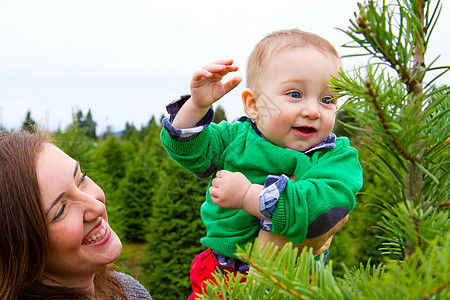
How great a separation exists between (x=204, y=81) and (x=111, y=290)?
4.13 ft

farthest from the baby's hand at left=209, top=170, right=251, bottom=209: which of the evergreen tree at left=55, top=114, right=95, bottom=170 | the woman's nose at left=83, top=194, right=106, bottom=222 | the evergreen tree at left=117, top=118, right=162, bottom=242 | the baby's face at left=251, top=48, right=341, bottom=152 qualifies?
the evergreen tree at left=117, top=118, right=162, bottom=242

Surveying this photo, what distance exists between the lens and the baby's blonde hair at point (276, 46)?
1.41 m

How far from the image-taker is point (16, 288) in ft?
4.57

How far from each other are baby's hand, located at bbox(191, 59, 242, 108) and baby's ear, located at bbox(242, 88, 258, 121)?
9 cm

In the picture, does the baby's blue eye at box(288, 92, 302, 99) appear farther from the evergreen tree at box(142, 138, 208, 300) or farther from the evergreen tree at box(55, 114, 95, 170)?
the evergreen tree at box(142, 138, 208, 300)

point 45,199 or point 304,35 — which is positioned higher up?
point 304,35

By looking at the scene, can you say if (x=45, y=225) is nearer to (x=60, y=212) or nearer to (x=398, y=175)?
(x=60, y=212)

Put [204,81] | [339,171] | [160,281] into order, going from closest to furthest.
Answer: [339,171] → [204,81] → [160,281]

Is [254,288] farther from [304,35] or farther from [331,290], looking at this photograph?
[304,35]

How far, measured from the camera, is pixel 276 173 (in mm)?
1452

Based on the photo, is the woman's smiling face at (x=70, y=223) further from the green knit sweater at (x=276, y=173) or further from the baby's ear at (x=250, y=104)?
the baby's ear at (x=250, y=104)

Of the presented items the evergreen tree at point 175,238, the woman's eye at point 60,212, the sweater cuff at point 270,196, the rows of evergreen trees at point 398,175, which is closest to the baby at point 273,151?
the sweater cuff at point 270,196

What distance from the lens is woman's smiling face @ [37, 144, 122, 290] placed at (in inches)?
54.7

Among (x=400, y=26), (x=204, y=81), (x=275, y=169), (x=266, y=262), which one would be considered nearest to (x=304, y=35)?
(x=204, y=81)
